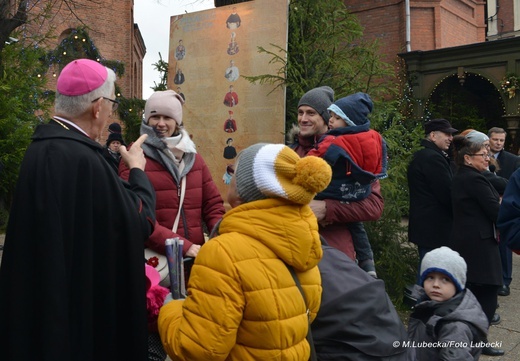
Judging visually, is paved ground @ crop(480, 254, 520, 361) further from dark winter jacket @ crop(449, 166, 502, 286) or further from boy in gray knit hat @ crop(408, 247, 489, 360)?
boy in gray knit hat @ crop(408, 247, 489, 360)

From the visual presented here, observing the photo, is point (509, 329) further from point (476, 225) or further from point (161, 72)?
point (161, 72)

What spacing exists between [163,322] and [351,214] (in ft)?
5.25

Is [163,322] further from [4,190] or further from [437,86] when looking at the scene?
[437,86]

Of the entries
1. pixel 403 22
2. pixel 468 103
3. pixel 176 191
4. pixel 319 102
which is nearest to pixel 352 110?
pixel 319 102

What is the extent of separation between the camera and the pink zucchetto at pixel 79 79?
2.20 metres

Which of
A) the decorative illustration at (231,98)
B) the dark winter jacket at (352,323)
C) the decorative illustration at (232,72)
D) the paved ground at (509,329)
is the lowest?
the paved ground at (509,329)

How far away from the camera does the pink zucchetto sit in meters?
2.20

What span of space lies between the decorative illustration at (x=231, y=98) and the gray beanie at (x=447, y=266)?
3.04m

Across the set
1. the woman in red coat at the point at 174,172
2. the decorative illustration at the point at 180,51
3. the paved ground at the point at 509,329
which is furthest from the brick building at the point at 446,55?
the woman in red coat at the point at 174,172

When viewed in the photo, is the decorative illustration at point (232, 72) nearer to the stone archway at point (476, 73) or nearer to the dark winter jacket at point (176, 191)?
the dark winter jacket at point (176, 191)

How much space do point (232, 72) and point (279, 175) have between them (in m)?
3.99

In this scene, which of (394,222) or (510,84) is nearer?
(394,222)

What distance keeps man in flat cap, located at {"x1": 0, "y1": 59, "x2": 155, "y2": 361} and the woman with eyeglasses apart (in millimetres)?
3318

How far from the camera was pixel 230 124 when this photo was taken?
18.9 ft
